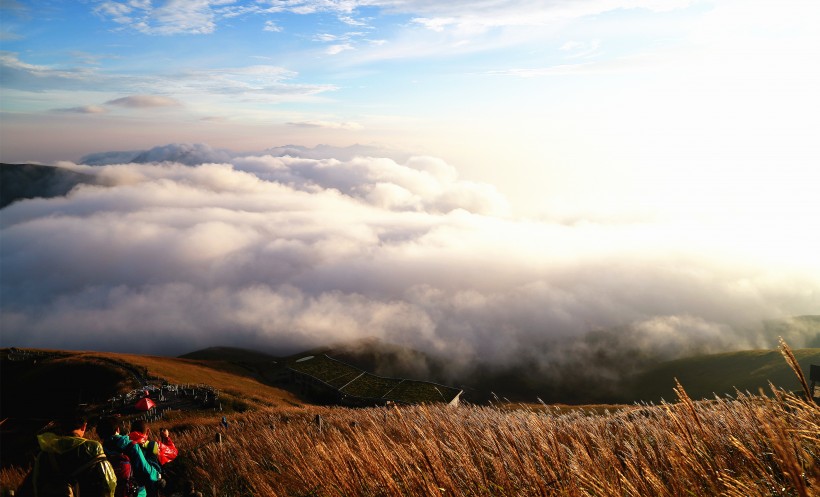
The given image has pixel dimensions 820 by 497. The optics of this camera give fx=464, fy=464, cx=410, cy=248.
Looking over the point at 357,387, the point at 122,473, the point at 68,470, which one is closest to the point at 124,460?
the point at 122,473

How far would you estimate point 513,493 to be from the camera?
157 inches

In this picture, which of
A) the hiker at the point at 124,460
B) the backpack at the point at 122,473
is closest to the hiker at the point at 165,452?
the hiker at the point at 124,460

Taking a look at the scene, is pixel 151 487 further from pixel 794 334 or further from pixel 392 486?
pixel 794 334

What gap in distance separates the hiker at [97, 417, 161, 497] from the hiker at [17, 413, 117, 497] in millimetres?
772

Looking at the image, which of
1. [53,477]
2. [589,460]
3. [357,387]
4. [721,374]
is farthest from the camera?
[721,374]

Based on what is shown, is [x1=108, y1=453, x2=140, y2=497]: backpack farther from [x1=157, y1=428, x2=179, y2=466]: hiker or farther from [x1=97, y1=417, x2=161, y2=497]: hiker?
[x1=157, y1=428, x2=179, y2=466]: hiker

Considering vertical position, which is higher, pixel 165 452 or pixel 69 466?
pixel 69 466

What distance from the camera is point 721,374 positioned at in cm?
11169

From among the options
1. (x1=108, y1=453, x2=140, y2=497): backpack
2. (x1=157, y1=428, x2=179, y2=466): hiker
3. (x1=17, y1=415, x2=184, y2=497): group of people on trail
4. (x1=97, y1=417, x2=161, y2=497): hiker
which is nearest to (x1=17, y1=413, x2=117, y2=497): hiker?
(x1=17, y1=415, x2=184, y2=497): group of people on trail

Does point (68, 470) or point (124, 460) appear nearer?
point (68, 470)

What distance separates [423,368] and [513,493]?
496 feet

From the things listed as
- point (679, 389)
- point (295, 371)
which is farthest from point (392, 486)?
point (295, 371)

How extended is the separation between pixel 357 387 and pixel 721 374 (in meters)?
89.6

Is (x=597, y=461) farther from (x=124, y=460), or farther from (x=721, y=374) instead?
(x=721, y=374)
